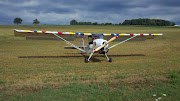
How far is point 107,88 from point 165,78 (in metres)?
2.87

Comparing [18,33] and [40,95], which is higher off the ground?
[18,33]

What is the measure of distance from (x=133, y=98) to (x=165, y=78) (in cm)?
279

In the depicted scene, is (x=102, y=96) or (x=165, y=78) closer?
(x=102, y=96)

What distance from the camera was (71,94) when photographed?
511 cm

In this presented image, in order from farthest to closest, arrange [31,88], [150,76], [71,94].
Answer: [150,76] < [31,88] < [71,94]

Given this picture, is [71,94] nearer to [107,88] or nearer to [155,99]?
[107,88]

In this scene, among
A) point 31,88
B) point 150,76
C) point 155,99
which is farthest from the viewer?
point 150,76

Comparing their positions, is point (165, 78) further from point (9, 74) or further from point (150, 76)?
point (9, 74)

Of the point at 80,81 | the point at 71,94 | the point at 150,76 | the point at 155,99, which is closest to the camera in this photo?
the point at 155,99

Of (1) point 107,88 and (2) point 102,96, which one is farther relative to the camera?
(1) point 107,88

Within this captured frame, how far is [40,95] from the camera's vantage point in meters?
4.99

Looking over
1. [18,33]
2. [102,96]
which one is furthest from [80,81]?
[18,33]

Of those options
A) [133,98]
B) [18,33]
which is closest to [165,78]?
[133,98]

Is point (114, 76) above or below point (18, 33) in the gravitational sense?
below
